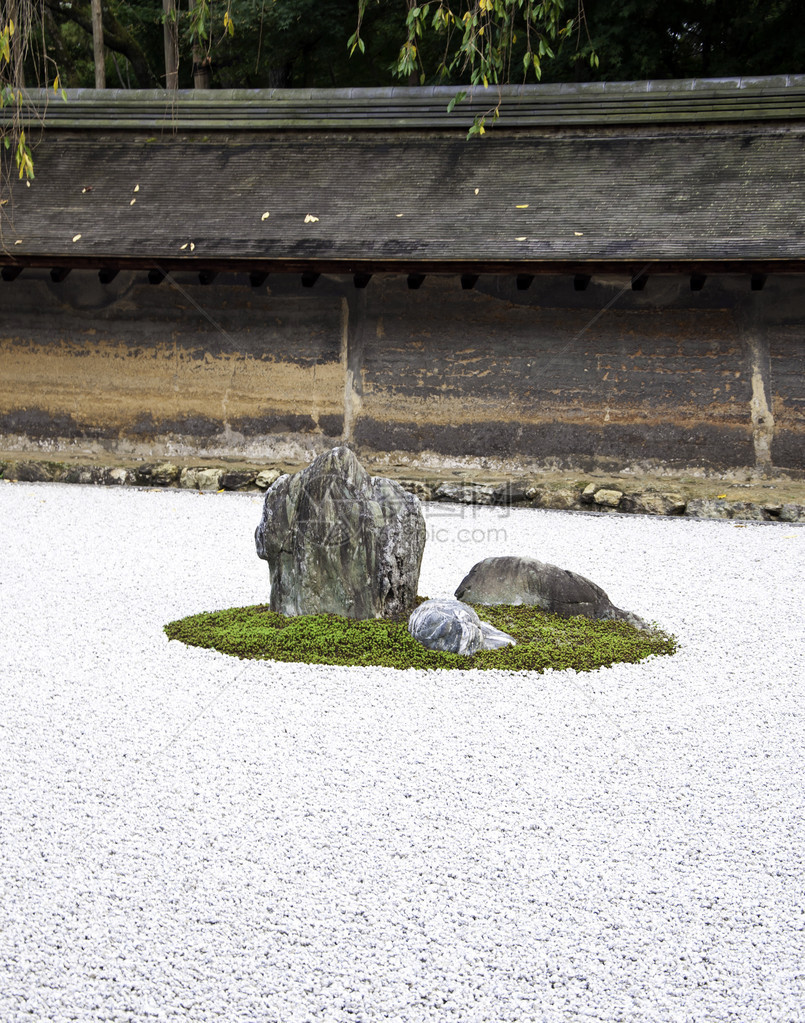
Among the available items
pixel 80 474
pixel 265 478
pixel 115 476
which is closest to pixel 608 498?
pixel 265 478

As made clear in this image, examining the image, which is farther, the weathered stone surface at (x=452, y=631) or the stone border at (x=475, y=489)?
the stone border at (x=475, y=489)

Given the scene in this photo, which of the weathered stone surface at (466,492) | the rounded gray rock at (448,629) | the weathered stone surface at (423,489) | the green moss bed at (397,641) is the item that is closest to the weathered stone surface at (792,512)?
the weathered stone surface at (466,492)

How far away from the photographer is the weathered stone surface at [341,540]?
491 cm

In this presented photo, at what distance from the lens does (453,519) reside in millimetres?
8922

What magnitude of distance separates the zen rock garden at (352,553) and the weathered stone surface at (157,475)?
18.8 feet

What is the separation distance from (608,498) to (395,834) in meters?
7.00

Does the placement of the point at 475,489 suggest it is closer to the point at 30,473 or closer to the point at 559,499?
the point at 559,499

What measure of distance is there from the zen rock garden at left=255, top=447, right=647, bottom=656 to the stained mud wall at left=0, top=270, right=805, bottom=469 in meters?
5.13

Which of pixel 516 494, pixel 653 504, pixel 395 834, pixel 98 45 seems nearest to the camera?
pixel 395 834

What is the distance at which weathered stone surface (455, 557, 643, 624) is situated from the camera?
538 centimetres

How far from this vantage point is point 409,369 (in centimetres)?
1035

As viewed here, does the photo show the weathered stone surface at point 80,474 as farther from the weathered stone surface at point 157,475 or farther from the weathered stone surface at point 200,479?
the weathered stone surface at point 200,479

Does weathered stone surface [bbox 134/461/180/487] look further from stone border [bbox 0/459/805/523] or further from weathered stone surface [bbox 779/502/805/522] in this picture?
weathered stone surface [bbox 779/502/805/522]

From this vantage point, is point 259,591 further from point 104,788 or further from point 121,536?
point 104,788
